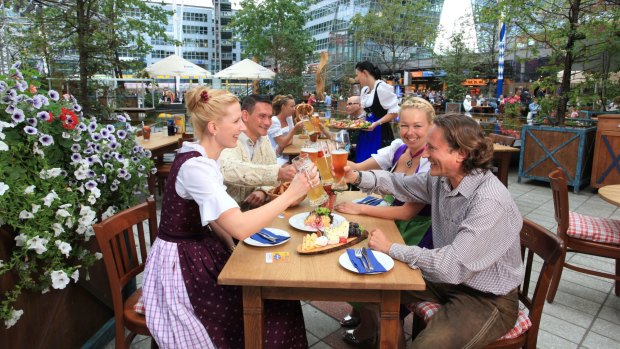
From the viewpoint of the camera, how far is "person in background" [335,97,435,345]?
2.29 metres

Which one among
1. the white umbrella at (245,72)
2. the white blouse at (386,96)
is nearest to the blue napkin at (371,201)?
the white blouse at (386,96)

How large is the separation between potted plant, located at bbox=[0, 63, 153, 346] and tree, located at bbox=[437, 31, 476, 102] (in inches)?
820

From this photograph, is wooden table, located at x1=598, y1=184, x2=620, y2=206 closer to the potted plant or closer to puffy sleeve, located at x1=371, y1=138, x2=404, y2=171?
puffy sleeve, located at x1=371, y1=138, x2=404, y2=171

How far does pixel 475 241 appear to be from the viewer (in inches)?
63.2

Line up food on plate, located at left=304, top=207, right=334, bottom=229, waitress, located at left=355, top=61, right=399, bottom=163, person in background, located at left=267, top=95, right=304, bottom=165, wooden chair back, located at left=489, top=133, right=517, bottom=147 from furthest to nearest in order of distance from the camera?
wooden chair back, located at left=489, top=133, right=517, bottom=147 → waitress, located at left=355, top=61, right=399, bottom=163 → person in background, located at left=267, top=95, right=304, bottom=165 → food on plate, located at left=304, top=207, right=334, bottom=229

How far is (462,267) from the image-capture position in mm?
1604

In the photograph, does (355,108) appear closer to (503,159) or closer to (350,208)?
(503,159)

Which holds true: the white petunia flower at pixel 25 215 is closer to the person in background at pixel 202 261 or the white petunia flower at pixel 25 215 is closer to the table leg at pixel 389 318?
the person in background at pixel 202 261

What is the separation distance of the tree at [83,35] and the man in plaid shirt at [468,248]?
7094 mm

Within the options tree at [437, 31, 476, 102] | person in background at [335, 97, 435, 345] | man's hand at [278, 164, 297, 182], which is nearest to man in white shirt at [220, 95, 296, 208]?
man's hand at [278, 164, 297, 182]

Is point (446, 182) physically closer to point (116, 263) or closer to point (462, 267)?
point (462, 267)

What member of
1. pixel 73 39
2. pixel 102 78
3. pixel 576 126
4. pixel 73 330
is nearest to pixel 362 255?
pixel 73 330

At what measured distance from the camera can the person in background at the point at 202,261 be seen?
164cm

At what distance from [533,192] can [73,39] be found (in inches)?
348
